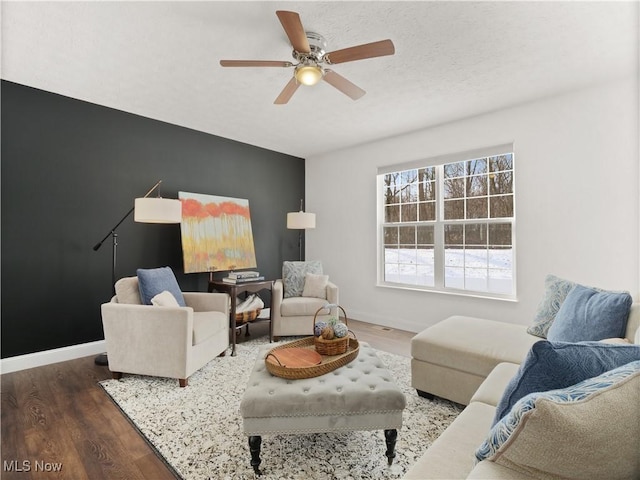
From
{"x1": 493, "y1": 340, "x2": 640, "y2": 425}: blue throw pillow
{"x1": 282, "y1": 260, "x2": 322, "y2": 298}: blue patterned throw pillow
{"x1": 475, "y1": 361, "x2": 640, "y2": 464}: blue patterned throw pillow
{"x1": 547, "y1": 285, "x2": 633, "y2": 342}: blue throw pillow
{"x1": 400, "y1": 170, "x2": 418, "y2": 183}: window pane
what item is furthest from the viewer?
{"x1": 400, "y1": 170, "x2": 418, "y2": 183}: window pane

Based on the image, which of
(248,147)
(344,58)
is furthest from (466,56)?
(248,147)

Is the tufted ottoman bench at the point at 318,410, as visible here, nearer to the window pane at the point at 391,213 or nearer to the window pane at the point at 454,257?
the window pane at the point at 454,257

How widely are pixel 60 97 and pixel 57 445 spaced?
10.4 ft

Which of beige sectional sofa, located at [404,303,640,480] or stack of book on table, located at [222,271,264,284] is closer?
beige sectional sofa, located at [404,303,640,480]

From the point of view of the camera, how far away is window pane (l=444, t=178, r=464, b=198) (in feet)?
13.2

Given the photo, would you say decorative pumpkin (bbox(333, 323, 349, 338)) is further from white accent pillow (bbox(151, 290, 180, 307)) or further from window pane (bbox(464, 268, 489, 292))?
window pane (bbox(464, 268, 489, 292))

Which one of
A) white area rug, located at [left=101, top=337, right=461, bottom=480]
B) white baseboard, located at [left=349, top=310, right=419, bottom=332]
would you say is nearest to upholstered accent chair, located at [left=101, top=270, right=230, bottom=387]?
white area rug, located at [left=101, top=337, right=461, bottom=480]

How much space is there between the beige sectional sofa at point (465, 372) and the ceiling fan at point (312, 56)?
197 centimetres

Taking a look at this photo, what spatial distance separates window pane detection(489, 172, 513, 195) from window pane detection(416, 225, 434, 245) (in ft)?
2.90

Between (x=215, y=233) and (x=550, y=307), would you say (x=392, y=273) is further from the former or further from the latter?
(x=215, y=233)

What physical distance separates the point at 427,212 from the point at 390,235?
63 cm

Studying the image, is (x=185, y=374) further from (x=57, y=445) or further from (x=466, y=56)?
(x=466, y=56)

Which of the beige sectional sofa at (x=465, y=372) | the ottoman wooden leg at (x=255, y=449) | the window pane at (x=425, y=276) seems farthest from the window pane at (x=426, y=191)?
the ottoman wooden leg at (x=255, y=449)

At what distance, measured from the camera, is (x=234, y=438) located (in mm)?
1937
